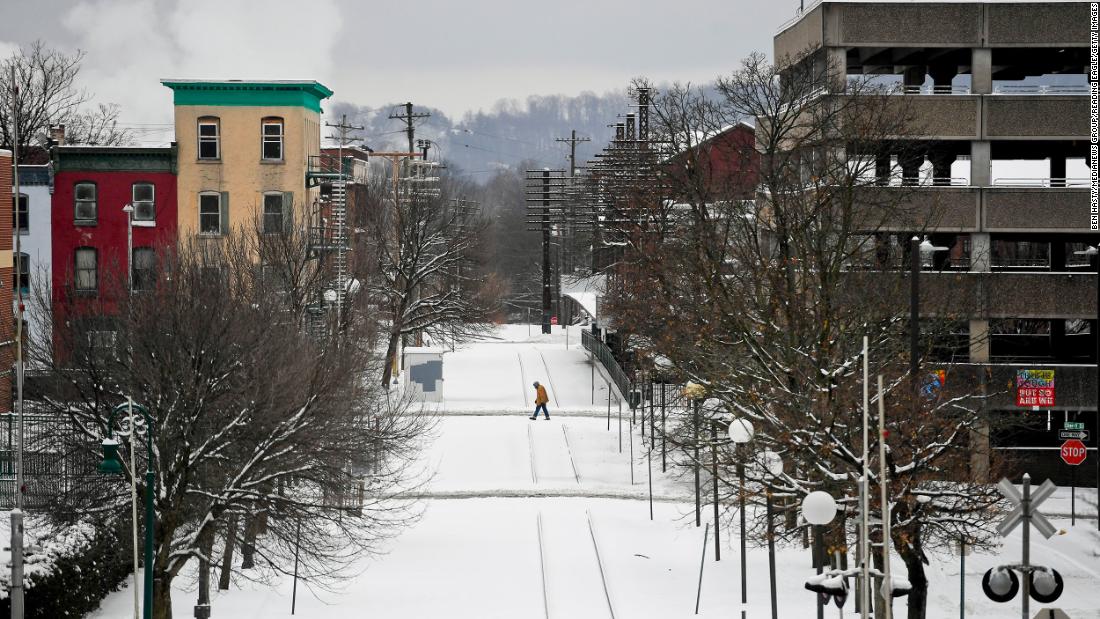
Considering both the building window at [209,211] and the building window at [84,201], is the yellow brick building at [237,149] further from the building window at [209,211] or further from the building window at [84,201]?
the building window at [84,201]

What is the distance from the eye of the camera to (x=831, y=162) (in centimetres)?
3456

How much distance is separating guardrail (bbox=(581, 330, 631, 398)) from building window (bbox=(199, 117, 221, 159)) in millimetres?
17817

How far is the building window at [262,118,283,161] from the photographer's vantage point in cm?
5719

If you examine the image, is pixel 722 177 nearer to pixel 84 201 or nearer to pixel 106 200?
pixel 106 200

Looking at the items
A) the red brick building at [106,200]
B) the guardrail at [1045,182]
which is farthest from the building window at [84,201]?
the guardrail at [1045,182]

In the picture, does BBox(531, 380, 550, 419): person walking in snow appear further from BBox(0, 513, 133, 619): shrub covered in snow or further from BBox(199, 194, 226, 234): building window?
BBox(0, 513, 133, 619): shrub covered in snow

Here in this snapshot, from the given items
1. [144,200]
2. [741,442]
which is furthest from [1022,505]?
[144,200]

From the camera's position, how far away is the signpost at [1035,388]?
40.3 metres

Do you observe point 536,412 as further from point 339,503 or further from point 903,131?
point 339,503

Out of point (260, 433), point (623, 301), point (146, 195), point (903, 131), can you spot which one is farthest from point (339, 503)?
point (146, 195)

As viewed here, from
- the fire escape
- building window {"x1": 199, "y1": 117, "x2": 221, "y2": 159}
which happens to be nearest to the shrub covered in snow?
the fire escape

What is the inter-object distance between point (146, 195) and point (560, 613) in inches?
1415

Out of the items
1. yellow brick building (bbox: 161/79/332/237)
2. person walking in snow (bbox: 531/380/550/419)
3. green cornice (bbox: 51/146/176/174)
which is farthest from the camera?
yellow brick building (bbox: 161/79/332/237)

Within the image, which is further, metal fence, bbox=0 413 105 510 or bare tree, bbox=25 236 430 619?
metal fence, bbox=0 413 105 510
